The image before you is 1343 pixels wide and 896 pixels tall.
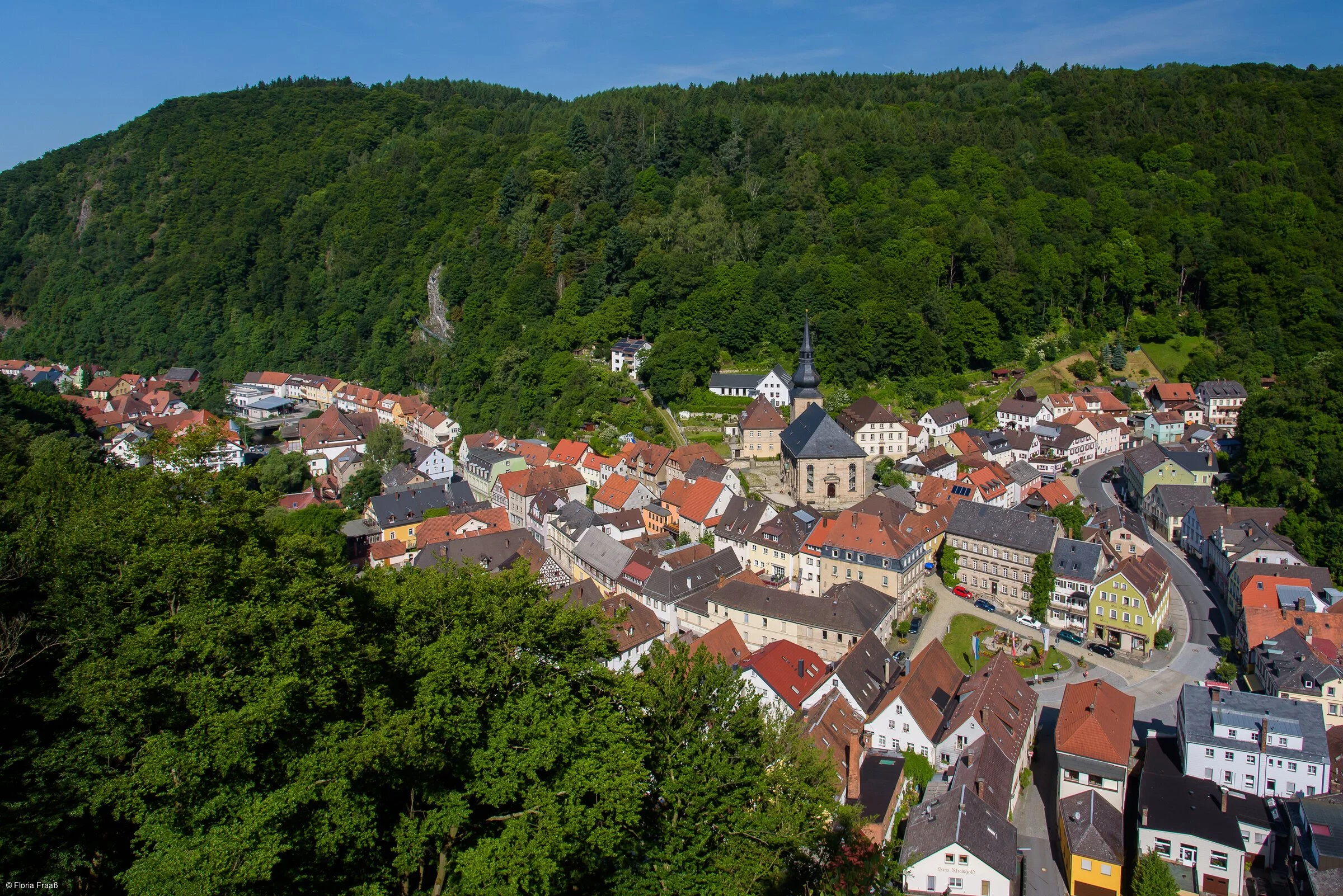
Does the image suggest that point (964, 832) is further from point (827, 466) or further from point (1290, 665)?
point (827, 466)

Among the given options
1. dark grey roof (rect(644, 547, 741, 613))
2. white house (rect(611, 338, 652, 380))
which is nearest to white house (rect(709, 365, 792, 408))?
white house (rect(611, 338, 652, 380))

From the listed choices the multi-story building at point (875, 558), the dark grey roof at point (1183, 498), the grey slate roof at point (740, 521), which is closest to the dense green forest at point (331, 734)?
the multi-story building at point (875, 558)

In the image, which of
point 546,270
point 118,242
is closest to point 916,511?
point 546,270

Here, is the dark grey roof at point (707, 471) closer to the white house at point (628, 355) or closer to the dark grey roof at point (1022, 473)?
the white house at point (628, 355)

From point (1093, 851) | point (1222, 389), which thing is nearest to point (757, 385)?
point (1222, 389)

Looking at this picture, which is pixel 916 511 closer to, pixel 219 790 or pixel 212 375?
pixel 219 790

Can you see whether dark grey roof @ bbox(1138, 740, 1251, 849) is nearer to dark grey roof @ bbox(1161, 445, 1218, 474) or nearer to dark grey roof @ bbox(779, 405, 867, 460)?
dark grey roof @ bbox(779, 405, 867, 460)
